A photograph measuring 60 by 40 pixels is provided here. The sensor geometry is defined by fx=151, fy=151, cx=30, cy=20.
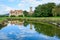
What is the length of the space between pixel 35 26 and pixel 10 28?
42 cm

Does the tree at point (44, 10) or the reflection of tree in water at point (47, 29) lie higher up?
the tree at point (44, 10)

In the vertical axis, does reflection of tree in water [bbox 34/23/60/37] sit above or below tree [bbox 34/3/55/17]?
below

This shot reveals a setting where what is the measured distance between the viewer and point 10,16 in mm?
2578

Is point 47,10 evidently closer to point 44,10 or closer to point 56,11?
point 44,10

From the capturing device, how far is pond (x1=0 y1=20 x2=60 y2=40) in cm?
250

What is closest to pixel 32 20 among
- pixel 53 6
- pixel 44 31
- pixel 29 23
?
pixel 29 23

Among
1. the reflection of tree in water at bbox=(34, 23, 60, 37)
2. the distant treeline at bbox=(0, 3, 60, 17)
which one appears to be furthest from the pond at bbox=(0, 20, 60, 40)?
the distant treeline at bbox=(0, 3, 60, 17)

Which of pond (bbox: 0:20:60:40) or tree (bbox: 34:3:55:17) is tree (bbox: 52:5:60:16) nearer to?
tree (bbox: 34:3:55:17)

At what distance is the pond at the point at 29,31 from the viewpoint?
2.50 metres

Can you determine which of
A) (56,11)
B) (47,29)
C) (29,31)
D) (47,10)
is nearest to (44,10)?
(47,10)

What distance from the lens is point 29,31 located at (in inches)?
100

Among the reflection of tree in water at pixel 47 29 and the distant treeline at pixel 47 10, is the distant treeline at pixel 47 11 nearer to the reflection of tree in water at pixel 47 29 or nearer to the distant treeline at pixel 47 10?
the distant treeline at pixel 47 10

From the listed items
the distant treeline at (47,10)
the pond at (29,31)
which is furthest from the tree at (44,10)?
the pond at (29,31)

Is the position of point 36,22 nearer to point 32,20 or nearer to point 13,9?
point 32,20
